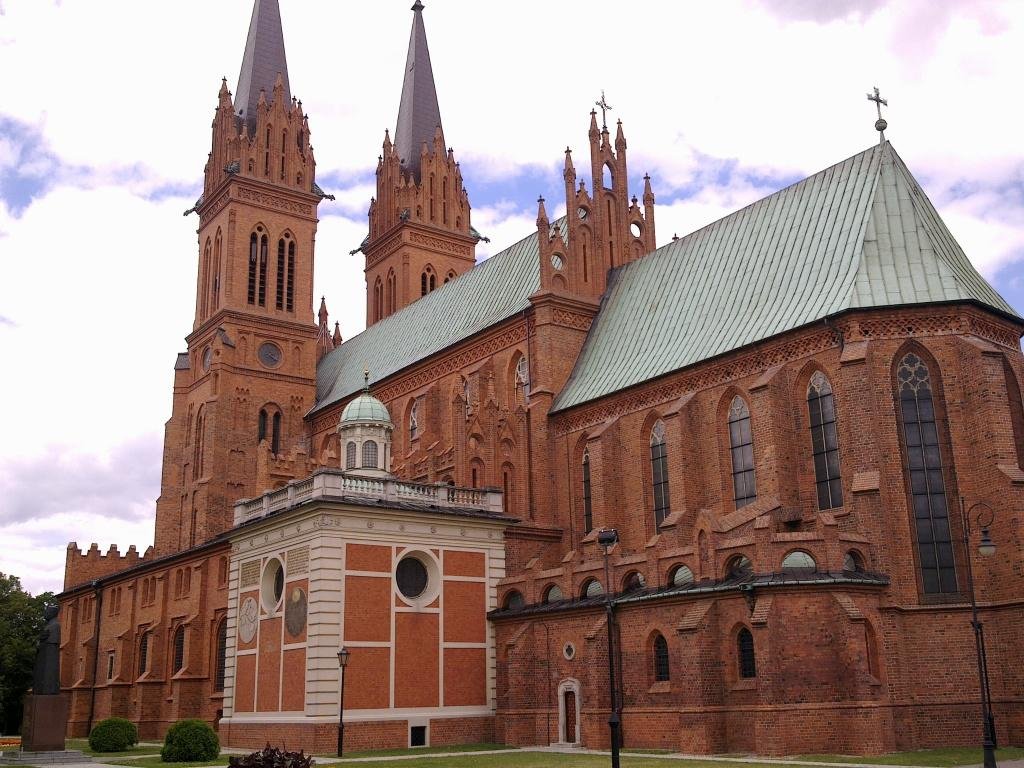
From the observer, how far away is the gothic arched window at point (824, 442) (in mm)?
35812

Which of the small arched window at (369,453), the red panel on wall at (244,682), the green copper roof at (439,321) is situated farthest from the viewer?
the green copper roof at (439,321)

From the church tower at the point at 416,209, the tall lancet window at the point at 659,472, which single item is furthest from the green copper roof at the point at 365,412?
the church tower at the point at 416,209

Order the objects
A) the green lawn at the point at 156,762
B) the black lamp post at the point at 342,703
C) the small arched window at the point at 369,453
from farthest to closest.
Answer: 1. the small arched window at the point at 369,453
2. the black lamp post at the point at 342,703
3. the green lawn at the point at 156,762

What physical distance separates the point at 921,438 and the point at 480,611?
16.8 meters

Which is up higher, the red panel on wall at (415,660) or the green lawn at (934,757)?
the red panel on wall at (415,660)

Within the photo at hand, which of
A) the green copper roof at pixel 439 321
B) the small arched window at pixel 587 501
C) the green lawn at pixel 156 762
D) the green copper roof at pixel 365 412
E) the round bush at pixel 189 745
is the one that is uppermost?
the green copper roof at pixel 439 321

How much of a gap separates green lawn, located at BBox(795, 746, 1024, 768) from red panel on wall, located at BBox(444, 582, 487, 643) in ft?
48.7

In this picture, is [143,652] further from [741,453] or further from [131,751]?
[741,453]

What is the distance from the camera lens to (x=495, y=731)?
3991cm

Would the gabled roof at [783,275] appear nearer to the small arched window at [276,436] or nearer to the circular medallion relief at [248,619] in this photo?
the circular medallion relief at [248,619]

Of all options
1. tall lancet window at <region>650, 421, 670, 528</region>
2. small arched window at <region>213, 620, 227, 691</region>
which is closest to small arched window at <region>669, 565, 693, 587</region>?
tall lancet window at <region>650, 421, 670, 528</region>

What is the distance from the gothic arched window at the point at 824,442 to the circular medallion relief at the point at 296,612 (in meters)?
17.6

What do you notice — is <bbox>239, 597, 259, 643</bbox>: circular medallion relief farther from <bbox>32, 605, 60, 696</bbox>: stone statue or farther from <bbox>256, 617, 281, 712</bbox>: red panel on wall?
<bbox>32, 605, 60, 696</bbox>: stone statue

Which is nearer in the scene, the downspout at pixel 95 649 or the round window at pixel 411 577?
the round window at pixel 411 577
